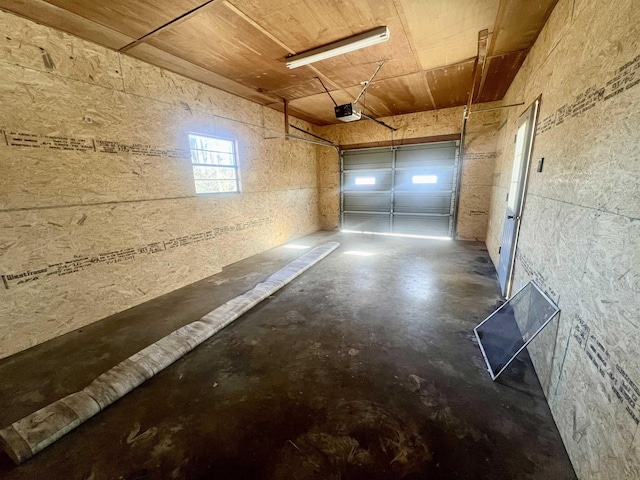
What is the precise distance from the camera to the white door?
258 cm

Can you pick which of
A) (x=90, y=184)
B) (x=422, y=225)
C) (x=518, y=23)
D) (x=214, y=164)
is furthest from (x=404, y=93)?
(x=90, y=184)

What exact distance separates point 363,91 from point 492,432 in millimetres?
4660

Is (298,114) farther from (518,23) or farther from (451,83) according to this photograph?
(518,23)

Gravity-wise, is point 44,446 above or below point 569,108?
below

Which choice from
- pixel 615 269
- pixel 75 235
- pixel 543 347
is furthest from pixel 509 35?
pixel 75 235

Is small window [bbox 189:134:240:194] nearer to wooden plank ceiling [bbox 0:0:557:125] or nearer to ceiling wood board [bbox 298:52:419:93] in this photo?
wooden plank ceiling [bbox 0:0:557:125]

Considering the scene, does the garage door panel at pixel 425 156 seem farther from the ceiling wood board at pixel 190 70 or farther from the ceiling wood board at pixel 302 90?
the ceiling wood board at pixel 190 70

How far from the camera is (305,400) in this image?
170 cm

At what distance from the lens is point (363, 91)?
A: 4285 mm

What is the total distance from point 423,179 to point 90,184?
6364mm

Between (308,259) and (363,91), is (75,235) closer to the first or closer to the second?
(308,259)

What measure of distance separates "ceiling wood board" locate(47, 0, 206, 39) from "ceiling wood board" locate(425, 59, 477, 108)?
3273mm

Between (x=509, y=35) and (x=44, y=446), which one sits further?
(x=509, y=35)

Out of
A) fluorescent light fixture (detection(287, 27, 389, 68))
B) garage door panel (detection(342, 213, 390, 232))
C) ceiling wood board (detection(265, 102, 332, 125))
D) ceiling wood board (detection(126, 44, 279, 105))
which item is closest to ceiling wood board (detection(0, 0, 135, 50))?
ceiling wood board (detection(126, 44, 279, 105))
